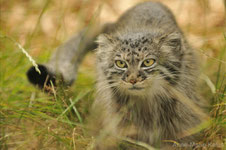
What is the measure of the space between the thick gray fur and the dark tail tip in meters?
0.09

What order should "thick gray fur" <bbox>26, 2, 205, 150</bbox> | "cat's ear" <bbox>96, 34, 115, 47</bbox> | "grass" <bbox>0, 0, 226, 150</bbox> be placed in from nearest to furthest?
"grass" <bbox>0, 0, 226, 150</bbox>, "thick gray fur" <bbox>26, 2, 205, 150</bbox>, "cat's ear" <bbox>96, 34, 115, 47</bbox>

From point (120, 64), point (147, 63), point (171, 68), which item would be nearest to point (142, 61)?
point (147, 63)

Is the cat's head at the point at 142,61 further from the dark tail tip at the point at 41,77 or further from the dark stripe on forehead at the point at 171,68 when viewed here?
the dark tail tip at the point at 41,77

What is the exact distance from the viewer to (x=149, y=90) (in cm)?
322

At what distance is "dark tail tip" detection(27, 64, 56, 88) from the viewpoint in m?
3.53

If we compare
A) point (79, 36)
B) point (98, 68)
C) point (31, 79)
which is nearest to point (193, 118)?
point (98, 68)

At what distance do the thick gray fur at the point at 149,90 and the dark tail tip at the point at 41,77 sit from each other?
0.09 meters

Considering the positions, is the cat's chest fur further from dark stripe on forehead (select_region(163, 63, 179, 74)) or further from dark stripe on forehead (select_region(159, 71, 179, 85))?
dark stripe on forehead (select_region(163, 63, 179, 74))

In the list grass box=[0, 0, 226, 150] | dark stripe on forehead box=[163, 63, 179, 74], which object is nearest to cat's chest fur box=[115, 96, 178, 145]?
dark stripe on forehead box=[163, 63, 179, 74]

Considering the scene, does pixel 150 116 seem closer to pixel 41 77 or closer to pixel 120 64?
pixel 120 64

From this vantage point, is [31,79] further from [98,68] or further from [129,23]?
[129,23]

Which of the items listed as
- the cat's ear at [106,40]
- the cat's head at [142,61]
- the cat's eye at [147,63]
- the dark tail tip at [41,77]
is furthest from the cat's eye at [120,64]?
the dark tail tip at [41,77]

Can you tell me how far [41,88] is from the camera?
3.76m

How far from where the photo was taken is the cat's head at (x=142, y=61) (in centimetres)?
309
